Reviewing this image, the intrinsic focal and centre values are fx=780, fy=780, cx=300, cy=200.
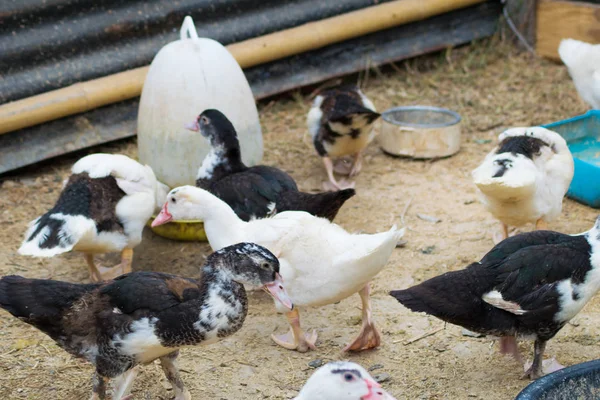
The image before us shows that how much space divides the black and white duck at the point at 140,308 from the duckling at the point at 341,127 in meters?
2.70

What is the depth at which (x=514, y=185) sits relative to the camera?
454cm

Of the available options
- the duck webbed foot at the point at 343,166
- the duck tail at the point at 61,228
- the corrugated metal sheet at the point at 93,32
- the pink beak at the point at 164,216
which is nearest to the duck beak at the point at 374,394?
the pink beak at the point at 164,216

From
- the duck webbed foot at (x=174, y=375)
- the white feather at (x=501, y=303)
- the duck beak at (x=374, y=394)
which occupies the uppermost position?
the duck beak at (x=374, y=394)

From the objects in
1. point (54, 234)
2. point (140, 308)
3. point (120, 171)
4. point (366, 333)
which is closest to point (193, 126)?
point (120, 171)

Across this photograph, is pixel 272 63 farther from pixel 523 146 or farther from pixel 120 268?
pixel 523 146

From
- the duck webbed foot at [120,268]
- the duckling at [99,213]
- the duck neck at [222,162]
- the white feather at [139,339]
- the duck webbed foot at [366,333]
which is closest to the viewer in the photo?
the white feather at [139,339]

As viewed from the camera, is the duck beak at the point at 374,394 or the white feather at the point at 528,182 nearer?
the duck beak at the point at 374,394

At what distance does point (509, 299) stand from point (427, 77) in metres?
4.98

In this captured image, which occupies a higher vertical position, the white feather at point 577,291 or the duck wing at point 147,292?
the duck wing at point 147,292

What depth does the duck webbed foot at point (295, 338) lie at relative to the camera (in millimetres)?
4281

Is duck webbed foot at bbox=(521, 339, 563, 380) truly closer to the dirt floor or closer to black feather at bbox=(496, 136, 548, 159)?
the dirt floor

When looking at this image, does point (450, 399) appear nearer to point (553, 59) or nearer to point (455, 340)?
point (455, 340)

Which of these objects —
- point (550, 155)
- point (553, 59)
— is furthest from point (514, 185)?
point (553, 59)

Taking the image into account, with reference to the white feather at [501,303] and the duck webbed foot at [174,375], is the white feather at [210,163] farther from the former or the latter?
the white feather at [501,303]
